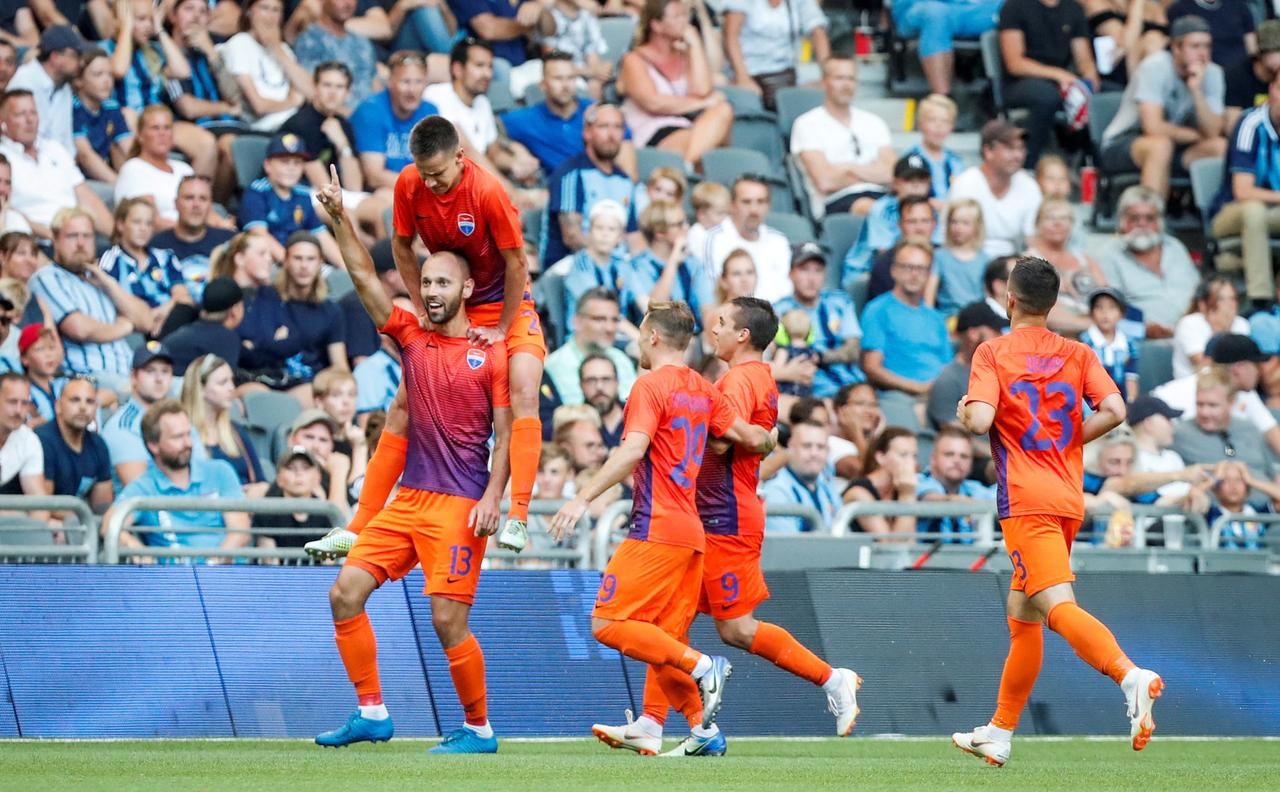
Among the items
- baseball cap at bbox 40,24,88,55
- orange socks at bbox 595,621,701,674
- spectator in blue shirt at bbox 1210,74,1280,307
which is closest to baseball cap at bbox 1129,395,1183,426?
spectator in blue shirt at bbox 1210,74,1280,307

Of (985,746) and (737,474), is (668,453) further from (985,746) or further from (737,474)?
(985,746)

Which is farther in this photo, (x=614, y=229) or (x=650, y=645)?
(x=614, y=229)

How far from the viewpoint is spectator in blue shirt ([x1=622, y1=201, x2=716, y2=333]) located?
14641 mm

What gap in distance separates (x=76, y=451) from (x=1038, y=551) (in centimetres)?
602

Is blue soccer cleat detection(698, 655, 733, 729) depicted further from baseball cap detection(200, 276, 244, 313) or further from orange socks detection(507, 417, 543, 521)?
baseball cap detection(200, 276, 244, 313)

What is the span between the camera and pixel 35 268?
13133mm

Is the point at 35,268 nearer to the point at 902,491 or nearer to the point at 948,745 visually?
the point at 902,491

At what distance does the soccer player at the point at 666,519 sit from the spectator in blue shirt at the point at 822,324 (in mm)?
5443

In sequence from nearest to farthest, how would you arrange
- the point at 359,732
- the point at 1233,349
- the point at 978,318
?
1. the point at 359,732
2. the point at 978,318
3. the point at 1233,349

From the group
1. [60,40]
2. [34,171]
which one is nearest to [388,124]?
[60,40]

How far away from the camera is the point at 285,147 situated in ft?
47.5

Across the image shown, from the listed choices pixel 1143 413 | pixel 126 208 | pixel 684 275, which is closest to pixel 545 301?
pixel 684 275

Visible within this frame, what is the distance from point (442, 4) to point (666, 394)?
8541 millimetres

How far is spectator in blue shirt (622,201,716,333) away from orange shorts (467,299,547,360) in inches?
214
